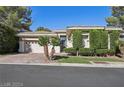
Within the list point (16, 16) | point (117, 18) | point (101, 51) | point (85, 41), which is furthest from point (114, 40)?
point (16, 16)

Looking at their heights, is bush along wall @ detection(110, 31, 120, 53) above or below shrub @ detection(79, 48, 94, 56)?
above

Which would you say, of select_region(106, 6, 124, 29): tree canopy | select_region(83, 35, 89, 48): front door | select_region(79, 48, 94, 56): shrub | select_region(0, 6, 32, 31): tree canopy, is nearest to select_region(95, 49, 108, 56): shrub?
select_region(79, 48, 94, 56): shrub

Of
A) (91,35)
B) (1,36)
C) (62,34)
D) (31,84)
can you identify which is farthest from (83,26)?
(31,84)

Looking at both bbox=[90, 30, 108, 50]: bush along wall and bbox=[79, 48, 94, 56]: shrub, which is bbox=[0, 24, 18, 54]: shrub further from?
bbox=[90, 30, 108, 50]: bush along wall

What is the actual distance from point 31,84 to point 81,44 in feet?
58.0

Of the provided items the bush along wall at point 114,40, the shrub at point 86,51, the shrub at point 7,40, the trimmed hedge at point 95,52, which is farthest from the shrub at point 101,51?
the shrub at point 7,40

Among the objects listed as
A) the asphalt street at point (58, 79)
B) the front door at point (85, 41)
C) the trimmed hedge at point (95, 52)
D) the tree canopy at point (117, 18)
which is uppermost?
the tree canopy at point (117, 18)

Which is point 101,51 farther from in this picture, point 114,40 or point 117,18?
point 117,18

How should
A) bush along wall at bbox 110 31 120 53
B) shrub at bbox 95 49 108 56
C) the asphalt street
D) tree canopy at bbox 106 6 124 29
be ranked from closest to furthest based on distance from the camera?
the asphalt street → shrub at bbox 95 49 108 56 → bush along wall at bbox 110 31 120 53 → tree canopy at bbox 106 6 124 29

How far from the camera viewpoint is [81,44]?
25.4 m

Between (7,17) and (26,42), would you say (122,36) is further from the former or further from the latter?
(7,17)

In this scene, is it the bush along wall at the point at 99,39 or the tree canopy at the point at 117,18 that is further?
the tree canopy at the point at 117,18

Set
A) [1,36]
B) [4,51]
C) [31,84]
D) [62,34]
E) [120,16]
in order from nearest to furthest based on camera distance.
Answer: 1. [31,84]
2. [1,36]
3. [4,51]
4. [62,34]
5. [120,16]

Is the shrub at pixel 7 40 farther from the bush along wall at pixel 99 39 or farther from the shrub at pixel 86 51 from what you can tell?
the bush along wall at pixel 99 39
